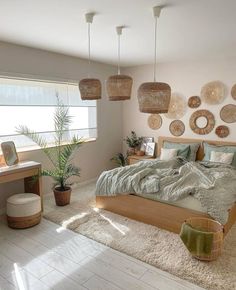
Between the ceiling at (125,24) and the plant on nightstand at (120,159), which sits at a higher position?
the ceiling at (125,24)

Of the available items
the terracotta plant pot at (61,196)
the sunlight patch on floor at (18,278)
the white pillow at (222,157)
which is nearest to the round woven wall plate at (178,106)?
the white pillow at (222,157)

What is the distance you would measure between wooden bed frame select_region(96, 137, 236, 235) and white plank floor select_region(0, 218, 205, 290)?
0.73 m

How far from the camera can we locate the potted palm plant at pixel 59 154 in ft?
11.8

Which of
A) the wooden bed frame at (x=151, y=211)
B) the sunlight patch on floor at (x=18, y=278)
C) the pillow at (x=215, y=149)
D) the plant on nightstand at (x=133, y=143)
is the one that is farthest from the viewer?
the plant on nightstand at (x=133, y=143)

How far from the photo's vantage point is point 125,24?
2590mm

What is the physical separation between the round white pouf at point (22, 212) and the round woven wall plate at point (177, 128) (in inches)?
119

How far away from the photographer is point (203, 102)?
4.45 metres

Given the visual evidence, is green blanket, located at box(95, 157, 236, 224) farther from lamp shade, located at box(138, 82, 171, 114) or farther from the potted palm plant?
lamp shade, located at box(138, 82, 171, 114)

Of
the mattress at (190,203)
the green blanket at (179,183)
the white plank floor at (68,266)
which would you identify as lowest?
the white plank floor at (68,266)

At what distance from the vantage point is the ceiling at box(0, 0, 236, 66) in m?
2.12

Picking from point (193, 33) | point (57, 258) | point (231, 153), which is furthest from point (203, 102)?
point (57, 258)

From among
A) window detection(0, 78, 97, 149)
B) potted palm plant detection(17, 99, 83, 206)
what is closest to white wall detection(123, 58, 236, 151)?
window detection(0, 78, 97, 149)

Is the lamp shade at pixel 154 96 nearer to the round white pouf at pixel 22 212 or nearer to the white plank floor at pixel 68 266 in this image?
the white plank floor at pixel 68 266

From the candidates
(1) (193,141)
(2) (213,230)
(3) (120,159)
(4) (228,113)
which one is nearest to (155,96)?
(2) (213,230)
